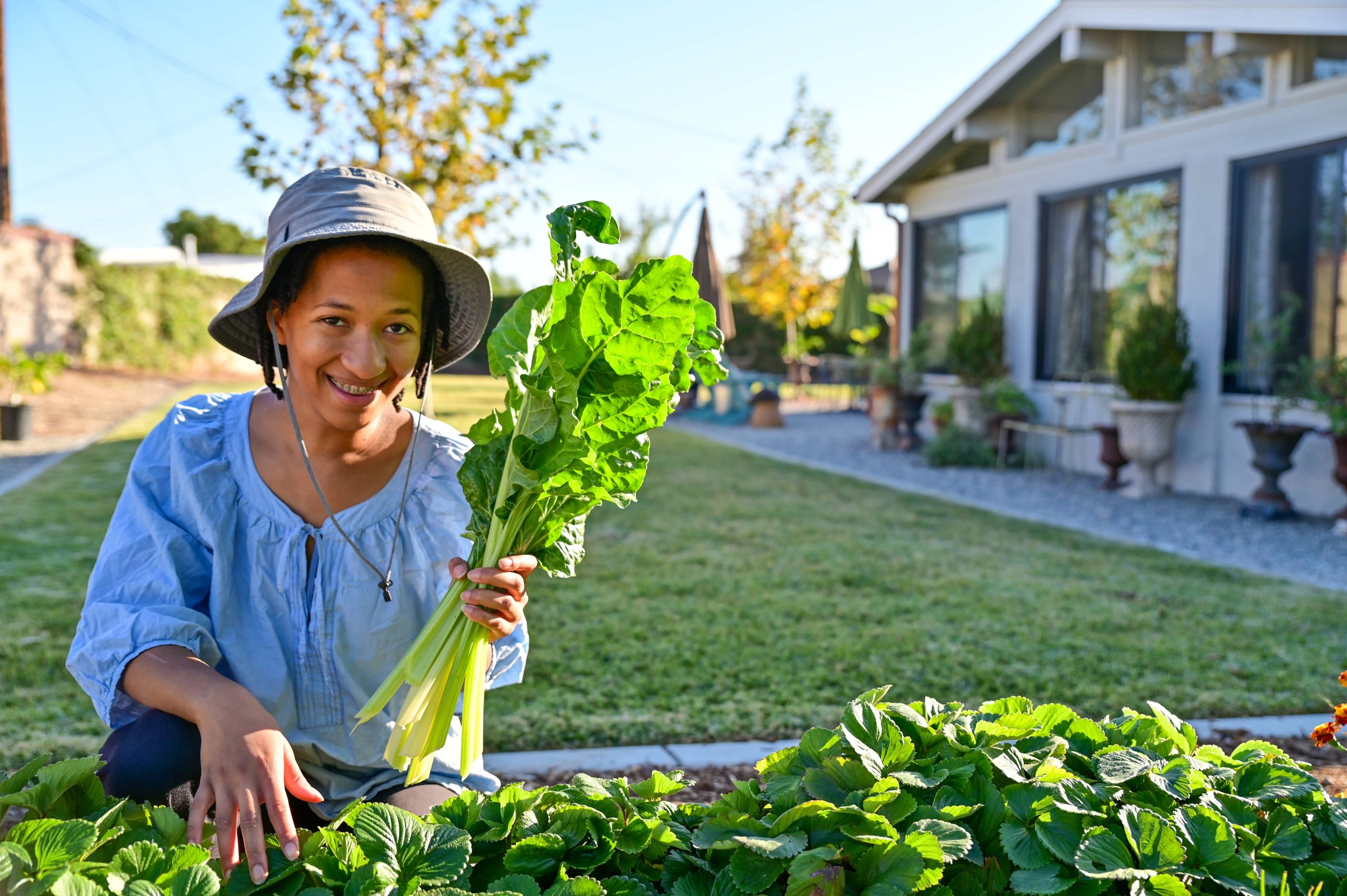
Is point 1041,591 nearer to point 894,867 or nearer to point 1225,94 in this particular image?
point 894,867

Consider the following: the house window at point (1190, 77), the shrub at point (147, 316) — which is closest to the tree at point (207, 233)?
the shrub at point (147, 316)

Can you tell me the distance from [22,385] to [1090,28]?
487 inches

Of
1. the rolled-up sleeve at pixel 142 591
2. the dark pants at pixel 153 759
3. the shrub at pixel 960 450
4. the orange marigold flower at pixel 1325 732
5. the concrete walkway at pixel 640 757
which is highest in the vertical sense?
the rolled-up sleeve at pixel 142 591

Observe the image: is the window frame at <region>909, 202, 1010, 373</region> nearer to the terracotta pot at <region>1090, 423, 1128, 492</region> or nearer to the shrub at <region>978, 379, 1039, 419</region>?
the shrub at <region>978, 379, 1039, 419</region>

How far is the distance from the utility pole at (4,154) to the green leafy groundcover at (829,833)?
21096 millimetres

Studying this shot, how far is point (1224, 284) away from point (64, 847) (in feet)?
30.7

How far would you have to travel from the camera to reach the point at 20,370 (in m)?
12.2

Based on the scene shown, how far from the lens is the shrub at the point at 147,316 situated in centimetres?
2102

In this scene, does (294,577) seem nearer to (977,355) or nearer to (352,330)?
(352,330)

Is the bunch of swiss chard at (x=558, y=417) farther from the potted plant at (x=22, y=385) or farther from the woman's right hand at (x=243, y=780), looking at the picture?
the potted plant at (x=22, y=385)

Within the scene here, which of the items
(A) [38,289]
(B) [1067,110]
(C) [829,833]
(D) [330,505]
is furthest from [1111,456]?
(A) [38,289]

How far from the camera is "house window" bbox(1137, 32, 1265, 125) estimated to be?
8.64 meters

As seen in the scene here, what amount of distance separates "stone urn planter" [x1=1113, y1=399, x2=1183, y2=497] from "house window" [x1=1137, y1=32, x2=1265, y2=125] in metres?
2.58

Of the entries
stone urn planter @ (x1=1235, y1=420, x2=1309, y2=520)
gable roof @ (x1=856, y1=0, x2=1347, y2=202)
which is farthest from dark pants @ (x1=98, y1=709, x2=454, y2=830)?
gable roof @ (x1=856, y1=0, x2=1347, y2=202)
